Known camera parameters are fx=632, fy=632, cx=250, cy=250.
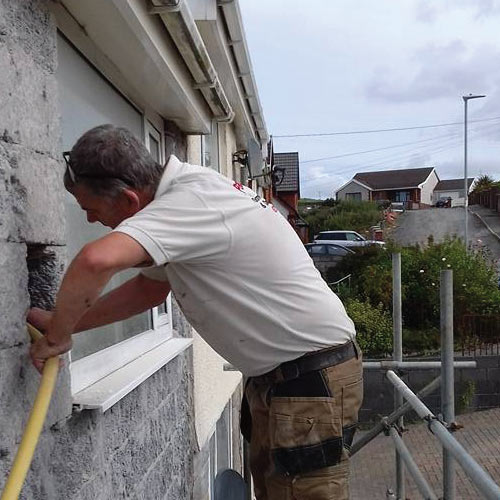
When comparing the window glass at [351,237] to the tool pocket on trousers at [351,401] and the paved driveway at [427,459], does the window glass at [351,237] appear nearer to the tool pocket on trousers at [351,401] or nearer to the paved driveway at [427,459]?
the paved driveway at [427,459]

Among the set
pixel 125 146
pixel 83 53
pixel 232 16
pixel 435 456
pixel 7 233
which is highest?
pixel 232 16

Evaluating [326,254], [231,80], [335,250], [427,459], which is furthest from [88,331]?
[335,250]

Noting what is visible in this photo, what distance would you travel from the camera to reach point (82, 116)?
8.16 feet

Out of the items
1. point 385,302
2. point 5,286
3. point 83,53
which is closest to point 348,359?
point 5,286

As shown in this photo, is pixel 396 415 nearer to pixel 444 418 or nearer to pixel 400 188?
pixel 444 418

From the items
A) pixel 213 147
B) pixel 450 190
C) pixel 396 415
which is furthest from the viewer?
pixel 450 190

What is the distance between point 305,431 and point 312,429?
0.08ft

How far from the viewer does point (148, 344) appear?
3.11 metres

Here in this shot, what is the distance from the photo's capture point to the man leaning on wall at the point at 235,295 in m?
1.62

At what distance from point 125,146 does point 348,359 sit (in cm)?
109

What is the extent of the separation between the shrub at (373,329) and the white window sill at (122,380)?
9511 mm

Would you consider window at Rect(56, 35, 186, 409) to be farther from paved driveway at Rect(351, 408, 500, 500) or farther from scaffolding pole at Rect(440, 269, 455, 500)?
paved driveway at Rect(351, 408, 500, 500)

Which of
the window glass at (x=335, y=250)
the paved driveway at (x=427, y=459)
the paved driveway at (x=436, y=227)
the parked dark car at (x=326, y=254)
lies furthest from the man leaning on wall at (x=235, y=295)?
the paved driveway at (x=436, y=227)

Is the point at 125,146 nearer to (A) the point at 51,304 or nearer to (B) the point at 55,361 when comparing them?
(A) the point at 51,304
